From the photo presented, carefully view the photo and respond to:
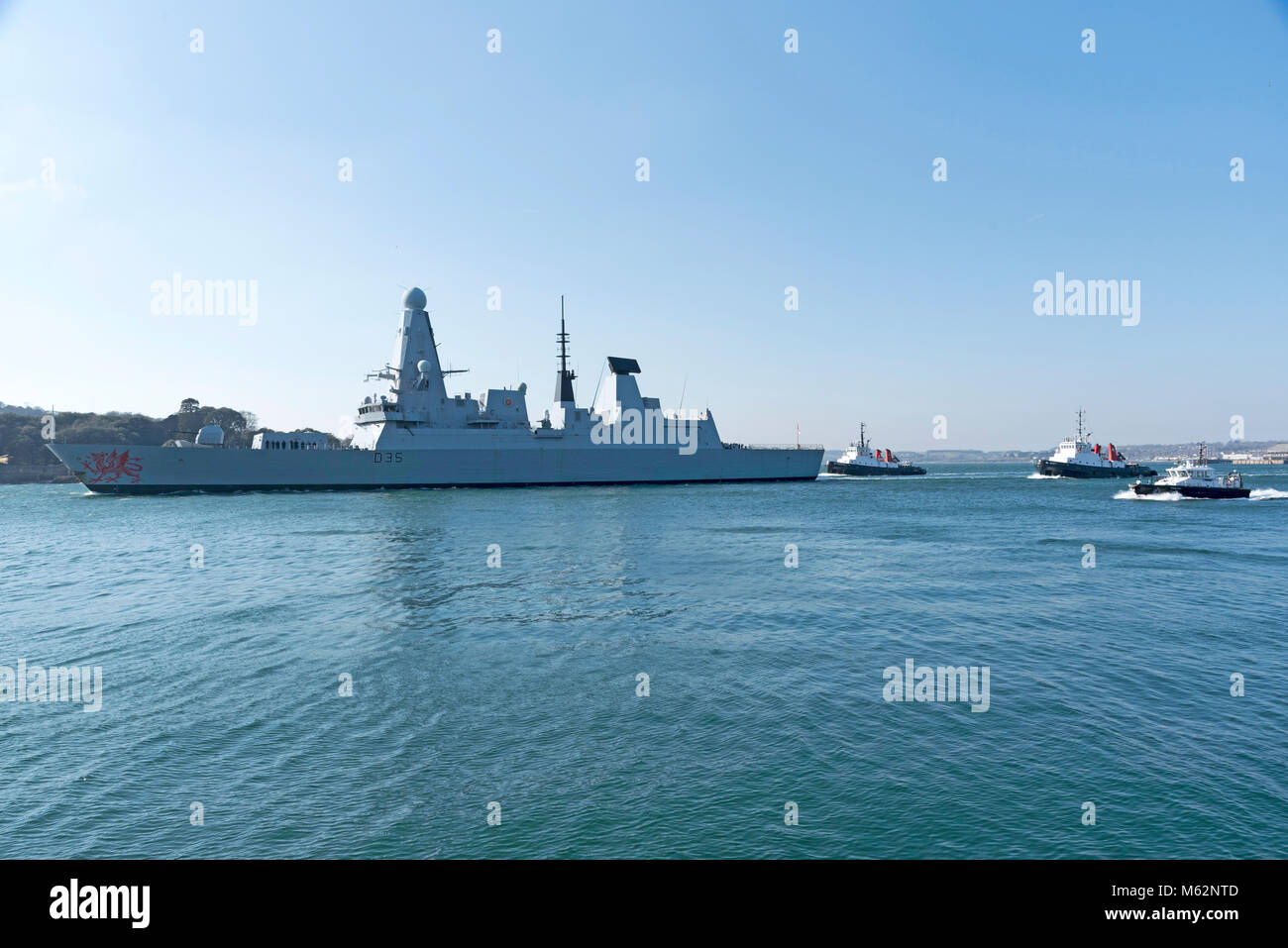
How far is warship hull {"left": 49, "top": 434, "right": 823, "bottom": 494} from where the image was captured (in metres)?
58.8

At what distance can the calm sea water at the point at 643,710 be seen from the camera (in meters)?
7.49

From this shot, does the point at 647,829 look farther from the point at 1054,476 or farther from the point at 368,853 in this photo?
the point at 1054,476

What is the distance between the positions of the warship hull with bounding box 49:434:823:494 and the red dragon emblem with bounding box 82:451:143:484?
89 millimetres

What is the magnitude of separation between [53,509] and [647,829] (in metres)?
64.5

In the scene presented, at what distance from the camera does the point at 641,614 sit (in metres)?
17.8

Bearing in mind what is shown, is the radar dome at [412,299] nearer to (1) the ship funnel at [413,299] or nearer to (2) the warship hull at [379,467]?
(1) the ship funnel at [413,299]

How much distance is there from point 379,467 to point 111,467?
22.9 m

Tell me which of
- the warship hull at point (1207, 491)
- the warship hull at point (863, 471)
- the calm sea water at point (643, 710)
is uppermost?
the warship hull at point (863, 471)

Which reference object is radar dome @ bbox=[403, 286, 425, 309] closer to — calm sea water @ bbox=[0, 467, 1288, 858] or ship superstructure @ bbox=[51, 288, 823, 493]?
ship superstructure @ bbox=[51, 288, 823, 493]

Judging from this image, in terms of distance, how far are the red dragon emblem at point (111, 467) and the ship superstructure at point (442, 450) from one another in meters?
0.10

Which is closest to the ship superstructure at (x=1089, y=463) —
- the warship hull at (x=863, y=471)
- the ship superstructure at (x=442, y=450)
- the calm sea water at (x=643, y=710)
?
the warship hull at (x=863, y=471)

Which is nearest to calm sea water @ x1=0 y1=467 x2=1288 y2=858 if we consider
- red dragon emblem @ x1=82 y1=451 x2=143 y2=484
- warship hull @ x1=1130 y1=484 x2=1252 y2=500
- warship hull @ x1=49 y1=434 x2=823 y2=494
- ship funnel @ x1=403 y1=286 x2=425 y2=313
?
warship hull @ x1=49 y1=434 x2=823 y2=494
